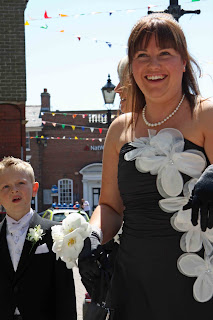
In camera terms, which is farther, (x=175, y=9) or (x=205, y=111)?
(x=175, y=9)

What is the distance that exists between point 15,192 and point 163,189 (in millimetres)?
1923

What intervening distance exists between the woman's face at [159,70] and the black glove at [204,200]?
475mm

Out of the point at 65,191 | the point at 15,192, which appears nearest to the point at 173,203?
the point at 15,192

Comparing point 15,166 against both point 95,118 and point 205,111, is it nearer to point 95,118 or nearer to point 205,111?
point 205,111

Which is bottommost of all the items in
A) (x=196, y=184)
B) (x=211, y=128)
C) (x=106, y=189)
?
(x=106, y=189)

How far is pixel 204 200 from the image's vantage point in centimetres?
232

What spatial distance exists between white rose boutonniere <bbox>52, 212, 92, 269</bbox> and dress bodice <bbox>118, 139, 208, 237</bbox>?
0.61ft

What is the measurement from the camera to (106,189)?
9.72ft

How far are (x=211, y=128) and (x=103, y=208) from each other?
68cm

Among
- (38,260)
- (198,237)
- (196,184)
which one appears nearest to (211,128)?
(196,184)

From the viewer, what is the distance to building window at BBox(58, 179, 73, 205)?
45325mm

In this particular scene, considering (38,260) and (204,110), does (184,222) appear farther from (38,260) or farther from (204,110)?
(38,260)

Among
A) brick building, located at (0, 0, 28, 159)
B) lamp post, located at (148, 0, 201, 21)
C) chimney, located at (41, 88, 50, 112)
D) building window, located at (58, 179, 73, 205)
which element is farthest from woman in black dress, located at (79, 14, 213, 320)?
chimney, located at (41, 88, 50, 112)

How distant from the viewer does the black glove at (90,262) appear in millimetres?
2604
